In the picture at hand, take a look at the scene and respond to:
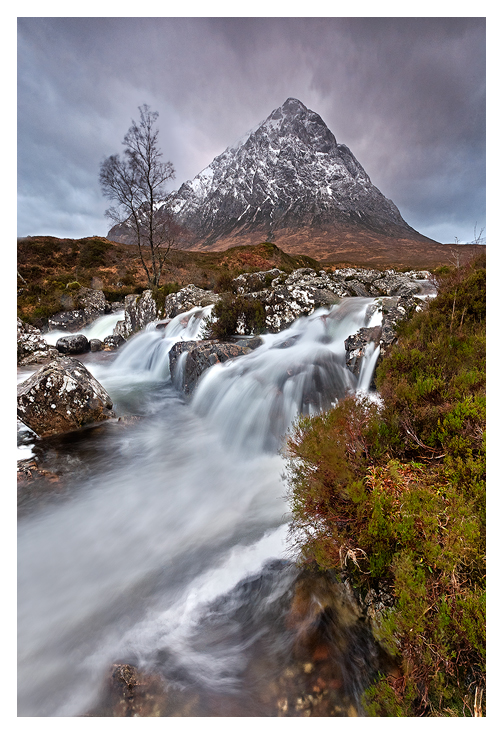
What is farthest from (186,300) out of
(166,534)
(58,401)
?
(166,534)

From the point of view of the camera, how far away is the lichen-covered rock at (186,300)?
508 inches

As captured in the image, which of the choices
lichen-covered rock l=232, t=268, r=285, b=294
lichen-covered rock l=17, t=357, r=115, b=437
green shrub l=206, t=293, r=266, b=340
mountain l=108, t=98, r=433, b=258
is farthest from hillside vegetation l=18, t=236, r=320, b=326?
mountain l=108, t=98, r=433, b=258

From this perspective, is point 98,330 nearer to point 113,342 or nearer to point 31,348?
point 113,342

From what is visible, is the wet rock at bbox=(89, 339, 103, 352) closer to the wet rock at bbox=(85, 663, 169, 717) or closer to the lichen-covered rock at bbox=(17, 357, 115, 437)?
the lichen-covered rock at bbox=(17, 357, 115, 437)

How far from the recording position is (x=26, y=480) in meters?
4.24

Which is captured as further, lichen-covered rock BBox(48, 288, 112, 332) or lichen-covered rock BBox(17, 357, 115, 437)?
lichen-covered rock BBox(48, 288, 112, 332)

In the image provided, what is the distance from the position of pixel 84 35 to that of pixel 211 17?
166 cm

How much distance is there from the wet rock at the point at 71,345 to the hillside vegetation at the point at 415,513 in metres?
12.3

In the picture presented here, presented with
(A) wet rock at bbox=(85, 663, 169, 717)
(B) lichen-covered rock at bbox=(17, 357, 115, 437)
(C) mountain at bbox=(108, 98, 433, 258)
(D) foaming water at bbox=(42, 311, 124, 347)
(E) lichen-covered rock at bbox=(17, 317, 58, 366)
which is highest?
(C) mountain at bbox=(108, 98, 433, 258)

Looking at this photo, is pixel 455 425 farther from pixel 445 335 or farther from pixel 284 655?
pixel 284 655

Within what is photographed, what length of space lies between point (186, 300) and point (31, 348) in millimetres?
6567

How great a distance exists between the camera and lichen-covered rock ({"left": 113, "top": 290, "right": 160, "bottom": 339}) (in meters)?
14.2

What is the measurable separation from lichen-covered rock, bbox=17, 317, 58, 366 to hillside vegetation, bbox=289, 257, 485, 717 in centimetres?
1144
